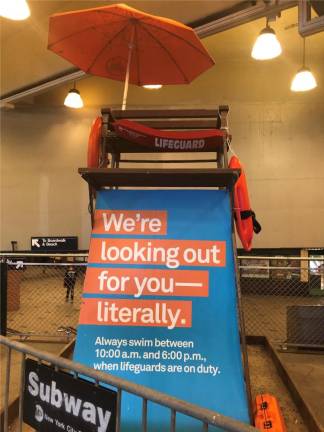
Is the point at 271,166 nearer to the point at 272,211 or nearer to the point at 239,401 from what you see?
the point at 272,211

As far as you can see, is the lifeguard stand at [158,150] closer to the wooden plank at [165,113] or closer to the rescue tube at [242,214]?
the wooden plank at [165,113]

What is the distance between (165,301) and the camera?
219 centimetres

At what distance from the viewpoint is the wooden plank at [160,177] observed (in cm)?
215

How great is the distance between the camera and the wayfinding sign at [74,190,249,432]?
201 centimetres

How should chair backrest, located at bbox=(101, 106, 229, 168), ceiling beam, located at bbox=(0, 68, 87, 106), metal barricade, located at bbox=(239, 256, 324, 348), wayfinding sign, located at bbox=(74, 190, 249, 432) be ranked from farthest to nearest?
ceiling beam, located at bbox=(0, 68, 87, 106)
metal barricade, located at bbox=(239, 256, 324, 348)
chair backrest, located at bbox=(101, 106, 229, 168)
wayfinding sign, located at bbox=(74, 190, 249, 432)

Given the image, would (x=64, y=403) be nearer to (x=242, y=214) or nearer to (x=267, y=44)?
(x=242, y=214)

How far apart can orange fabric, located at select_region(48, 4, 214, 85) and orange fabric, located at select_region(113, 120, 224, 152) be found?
74cm

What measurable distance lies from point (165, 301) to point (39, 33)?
645 cm

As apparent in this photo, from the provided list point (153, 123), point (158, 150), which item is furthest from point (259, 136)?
point (158, 150)

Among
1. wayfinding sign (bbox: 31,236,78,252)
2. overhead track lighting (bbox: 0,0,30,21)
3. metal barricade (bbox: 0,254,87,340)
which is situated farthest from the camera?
wayfinding sign (bbox: 31,236,78,252)

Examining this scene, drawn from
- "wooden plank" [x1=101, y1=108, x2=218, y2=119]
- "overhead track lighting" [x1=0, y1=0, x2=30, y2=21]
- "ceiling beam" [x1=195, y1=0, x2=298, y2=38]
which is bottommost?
"wooden plank" [x1=101, y1=108, x2=218, y2=119]

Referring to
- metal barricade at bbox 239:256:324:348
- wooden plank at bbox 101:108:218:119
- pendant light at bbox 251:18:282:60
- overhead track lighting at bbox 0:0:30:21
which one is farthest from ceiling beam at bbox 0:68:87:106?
wooden plank at bbox 101:108:218:119

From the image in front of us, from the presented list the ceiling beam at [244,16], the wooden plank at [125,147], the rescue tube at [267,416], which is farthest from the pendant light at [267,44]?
the rescue tube at [267,416]

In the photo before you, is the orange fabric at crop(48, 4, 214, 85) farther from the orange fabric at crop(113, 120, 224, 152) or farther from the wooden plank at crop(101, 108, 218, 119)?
the orange fabric at crop(113, 120, 224, 152)
